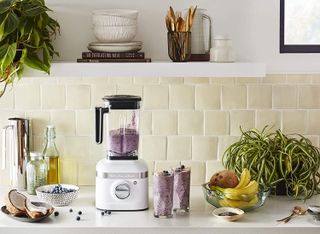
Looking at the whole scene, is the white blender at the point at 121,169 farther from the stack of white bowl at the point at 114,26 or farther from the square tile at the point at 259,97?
the square tile at the point at 259,97

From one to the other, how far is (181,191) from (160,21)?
32.6 inches

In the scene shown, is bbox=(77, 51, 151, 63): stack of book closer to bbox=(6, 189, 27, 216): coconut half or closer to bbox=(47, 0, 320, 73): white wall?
bbox=(47, 0, 320, 73): white wall

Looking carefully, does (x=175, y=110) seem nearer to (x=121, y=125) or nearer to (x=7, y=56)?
(x=121, y=125)

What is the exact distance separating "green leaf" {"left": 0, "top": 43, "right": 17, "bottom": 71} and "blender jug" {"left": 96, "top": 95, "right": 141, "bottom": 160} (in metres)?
0.41

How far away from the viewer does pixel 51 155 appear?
3508mm

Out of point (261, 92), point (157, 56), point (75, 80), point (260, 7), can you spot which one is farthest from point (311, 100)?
point (75, 80)

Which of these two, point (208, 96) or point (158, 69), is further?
point (208, 96)

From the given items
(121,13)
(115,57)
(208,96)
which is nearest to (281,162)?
(208,96)

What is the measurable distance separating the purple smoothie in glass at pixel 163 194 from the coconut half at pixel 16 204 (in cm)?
52

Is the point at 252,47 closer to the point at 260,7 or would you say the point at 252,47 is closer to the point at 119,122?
the point at 260,7

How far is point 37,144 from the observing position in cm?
361

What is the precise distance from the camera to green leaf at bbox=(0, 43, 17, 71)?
3180 mm

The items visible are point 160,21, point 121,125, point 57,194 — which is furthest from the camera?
point 160,21

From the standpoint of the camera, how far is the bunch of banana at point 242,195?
3100 millimetres
